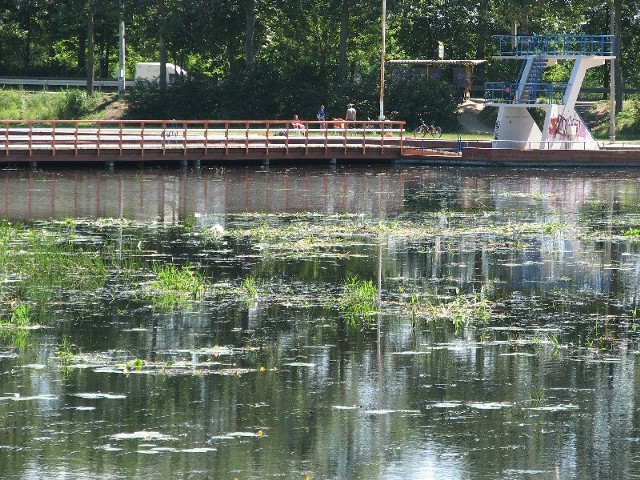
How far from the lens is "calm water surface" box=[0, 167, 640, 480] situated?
13148 millimetres

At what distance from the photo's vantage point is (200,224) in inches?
1240

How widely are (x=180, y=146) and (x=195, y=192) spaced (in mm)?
9668

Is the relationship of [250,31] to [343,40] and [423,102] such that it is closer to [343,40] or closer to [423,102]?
[343,40]

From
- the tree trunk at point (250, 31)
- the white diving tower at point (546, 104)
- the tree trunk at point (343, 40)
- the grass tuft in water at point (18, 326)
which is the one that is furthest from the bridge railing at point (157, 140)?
the grass tuft in water at point (18, 326)

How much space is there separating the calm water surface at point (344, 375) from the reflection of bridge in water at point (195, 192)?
5.22 meters

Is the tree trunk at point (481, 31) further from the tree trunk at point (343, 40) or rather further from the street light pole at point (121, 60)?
the street light pole at point (121, 60)

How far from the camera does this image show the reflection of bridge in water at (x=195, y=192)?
1353 inches

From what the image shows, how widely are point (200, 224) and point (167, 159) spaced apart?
17782mm

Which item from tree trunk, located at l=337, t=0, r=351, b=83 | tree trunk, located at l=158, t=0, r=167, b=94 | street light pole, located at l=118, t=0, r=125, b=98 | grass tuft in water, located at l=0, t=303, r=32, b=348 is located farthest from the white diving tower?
grass tuft in water, located at l=0, t=303, r=32, b=348

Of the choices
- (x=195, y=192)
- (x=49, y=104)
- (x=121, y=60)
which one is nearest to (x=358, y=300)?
(x=195, y=192)

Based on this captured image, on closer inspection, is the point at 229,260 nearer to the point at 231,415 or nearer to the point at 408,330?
the point at 408,330

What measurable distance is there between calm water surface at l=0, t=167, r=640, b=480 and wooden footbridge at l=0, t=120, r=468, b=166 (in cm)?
1848

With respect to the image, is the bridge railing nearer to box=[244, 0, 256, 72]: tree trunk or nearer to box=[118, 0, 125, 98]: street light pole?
box=[244, 0, 256, 72]: tree trunk

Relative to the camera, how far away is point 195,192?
39906 mm
